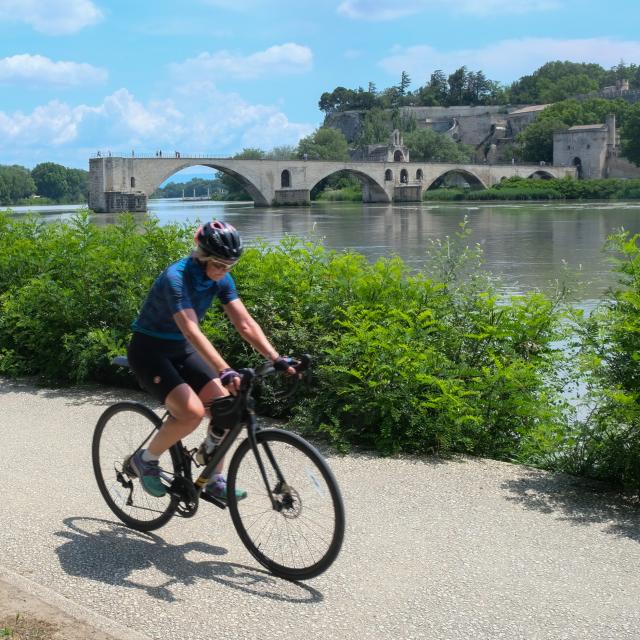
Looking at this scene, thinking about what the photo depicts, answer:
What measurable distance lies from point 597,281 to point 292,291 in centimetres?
987

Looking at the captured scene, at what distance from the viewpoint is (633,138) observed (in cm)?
8844

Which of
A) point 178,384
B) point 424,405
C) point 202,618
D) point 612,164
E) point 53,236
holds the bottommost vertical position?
point 202,618

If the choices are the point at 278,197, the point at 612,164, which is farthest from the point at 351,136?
the point at 278,197

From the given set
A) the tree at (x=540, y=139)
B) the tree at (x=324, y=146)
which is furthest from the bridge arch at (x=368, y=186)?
the tree at (x=540, y=139)

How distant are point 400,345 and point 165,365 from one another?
175 centimetres

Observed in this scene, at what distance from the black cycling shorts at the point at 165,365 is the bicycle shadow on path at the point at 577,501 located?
1.64 meters

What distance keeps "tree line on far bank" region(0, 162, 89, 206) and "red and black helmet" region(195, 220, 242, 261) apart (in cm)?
11909

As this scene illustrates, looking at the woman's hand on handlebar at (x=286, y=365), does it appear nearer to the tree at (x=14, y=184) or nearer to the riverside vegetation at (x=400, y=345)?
the riverside vegetation at (x=400, y=345)

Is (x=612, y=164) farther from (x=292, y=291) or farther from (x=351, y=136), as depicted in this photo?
(x=292, y=291)

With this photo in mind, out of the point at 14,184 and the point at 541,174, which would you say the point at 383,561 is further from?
the point at 14,184

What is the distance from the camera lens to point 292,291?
6031mm

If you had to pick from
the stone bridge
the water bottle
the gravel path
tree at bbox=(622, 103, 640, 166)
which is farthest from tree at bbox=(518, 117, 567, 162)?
the water bottle

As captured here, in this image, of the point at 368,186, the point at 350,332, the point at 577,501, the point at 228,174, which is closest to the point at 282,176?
the point at 228,174

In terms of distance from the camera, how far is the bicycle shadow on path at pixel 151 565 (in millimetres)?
3197
